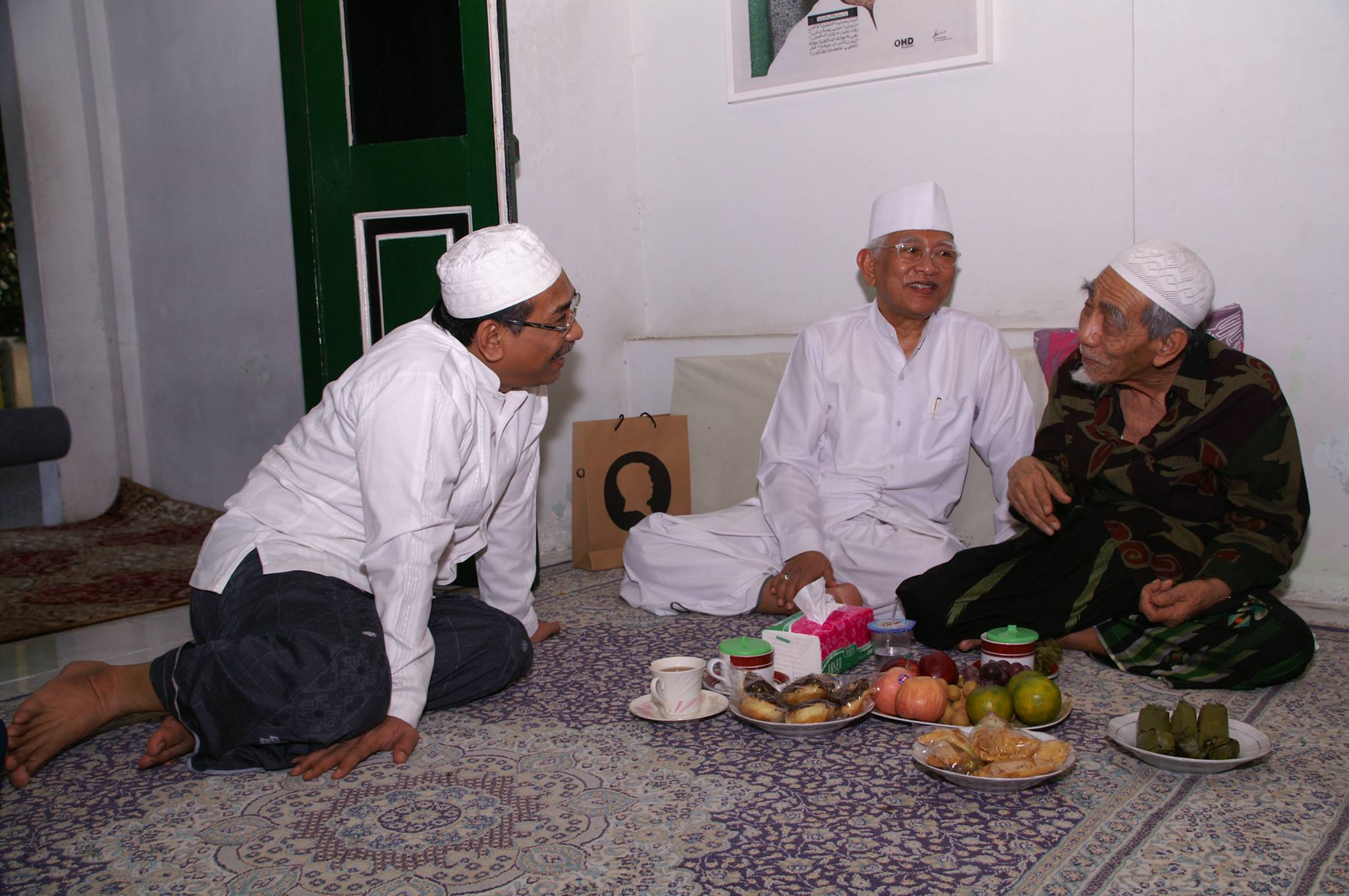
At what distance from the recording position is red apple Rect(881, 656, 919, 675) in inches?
94.9

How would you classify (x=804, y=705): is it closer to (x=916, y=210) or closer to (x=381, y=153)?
(x=916, y=210)

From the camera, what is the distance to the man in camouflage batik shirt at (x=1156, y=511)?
2.51m

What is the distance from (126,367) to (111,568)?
1709 millimetres

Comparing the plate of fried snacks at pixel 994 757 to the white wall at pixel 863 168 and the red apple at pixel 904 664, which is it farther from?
the white wall at pixel 863 168

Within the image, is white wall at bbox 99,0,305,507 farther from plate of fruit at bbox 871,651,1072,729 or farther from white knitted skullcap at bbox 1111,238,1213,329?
white knitted skullcap at bbox 1111,238,1213,329

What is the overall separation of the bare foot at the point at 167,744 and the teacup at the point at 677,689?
0.95m

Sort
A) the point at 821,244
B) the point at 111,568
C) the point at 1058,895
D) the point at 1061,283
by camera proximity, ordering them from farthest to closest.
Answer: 1. the point at 111,568
2. the point at 821,244
3. the point at 1061,283
4. the point at 1058,895

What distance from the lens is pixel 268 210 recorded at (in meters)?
4.95

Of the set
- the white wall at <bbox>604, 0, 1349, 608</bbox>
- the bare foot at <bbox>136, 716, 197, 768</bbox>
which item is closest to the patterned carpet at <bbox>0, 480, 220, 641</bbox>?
the bare foot at <bbox>136, 716, 197, 768</bbox>

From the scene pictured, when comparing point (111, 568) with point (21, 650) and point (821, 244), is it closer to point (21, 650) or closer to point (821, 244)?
point (21, 650)

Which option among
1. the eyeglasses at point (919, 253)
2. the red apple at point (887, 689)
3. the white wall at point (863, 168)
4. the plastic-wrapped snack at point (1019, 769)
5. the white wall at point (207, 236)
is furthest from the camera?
the white wall at point (207, 236)

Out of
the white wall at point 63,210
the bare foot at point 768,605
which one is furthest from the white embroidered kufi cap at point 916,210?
the white wall at point 63,210

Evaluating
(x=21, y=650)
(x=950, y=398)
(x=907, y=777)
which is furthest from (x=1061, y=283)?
(x=21, y=650)

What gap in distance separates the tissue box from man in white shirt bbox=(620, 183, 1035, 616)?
1.53 feet
